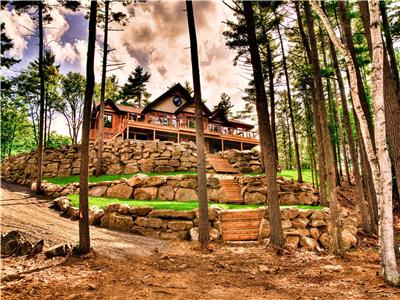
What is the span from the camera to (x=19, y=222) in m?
7.21

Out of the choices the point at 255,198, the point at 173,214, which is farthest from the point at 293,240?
the point at 255,198

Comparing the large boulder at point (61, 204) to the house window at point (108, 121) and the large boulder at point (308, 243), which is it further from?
the house window at point (108, 121)

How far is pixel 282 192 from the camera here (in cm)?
1290

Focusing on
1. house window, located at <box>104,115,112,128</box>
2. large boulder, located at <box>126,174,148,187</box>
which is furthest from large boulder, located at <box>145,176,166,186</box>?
house window, located at <box>104,115,112,128</box>

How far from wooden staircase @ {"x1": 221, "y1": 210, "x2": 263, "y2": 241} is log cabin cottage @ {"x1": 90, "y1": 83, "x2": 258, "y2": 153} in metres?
15.3

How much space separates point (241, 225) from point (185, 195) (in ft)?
15.4

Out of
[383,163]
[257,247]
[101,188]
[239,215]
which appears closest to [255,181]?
[239,215]

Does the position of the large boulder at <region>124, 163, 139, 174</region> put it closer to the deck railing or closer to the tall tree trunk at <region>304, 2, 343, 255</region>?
the deck railing

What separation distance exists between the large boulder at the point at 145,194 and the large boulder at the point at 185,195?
1.17 meters

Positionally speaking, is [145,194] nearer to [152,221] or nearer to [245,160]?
[152,221]

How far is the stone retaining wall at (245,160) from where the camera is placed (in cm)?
1933

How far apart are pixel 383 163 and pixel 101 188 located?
40.2 ft

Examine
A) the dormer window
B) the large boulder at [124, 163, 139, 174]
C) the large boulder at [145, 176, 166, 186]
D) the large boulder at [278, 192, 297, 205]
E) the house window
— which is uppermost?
the dormer window

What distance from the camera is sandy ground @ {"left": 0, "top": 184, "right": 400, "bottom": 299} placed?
12.2 feet
